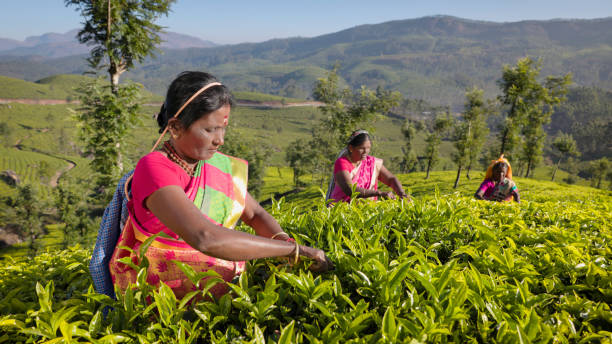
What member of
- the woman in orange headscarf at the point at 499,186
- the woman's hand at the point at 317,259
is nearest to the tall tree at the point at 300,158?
the woman in orange headscarf at the point at 499,186

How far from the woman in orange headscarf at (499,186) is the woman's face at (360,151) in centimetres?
269

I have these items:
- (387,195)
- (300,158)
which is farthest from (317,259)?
(300,158)

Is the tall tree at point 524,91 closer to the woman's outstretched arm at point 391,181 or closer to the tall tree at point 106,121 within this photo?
the woman's outstretched arm at point 391,181

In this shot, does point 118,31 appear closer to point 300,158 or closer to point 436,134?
point 436,134

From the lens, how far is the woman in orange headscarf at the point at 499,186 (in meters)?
6.67

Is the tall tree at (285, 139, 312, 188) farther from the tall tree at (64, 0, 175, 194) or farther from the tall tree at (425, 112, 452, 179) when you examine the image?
the tall tree at (64, 0, 175, 194)

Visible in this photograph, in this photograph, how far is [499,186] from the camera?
6.77 metres

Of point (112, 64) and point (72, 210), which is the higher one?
point (112, 64)

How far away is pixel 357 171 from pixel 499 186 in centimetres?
325

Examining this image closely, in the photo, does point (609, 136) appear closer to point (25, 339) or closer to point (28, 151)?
point (25, 339)

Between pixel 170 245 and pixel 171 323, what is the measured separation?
646 mm

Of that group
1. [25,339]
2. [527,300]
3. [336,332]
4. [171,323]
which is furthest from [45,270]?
[527,300]

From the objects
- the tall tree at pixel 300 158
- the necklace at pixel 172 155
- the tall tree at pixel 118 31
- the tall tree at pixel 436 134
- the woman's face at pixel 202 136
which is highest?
the tall tree at pixel 118 31

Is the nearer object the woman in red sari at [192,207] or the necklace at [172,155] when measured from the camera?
the woman in red sari at [192,207]
